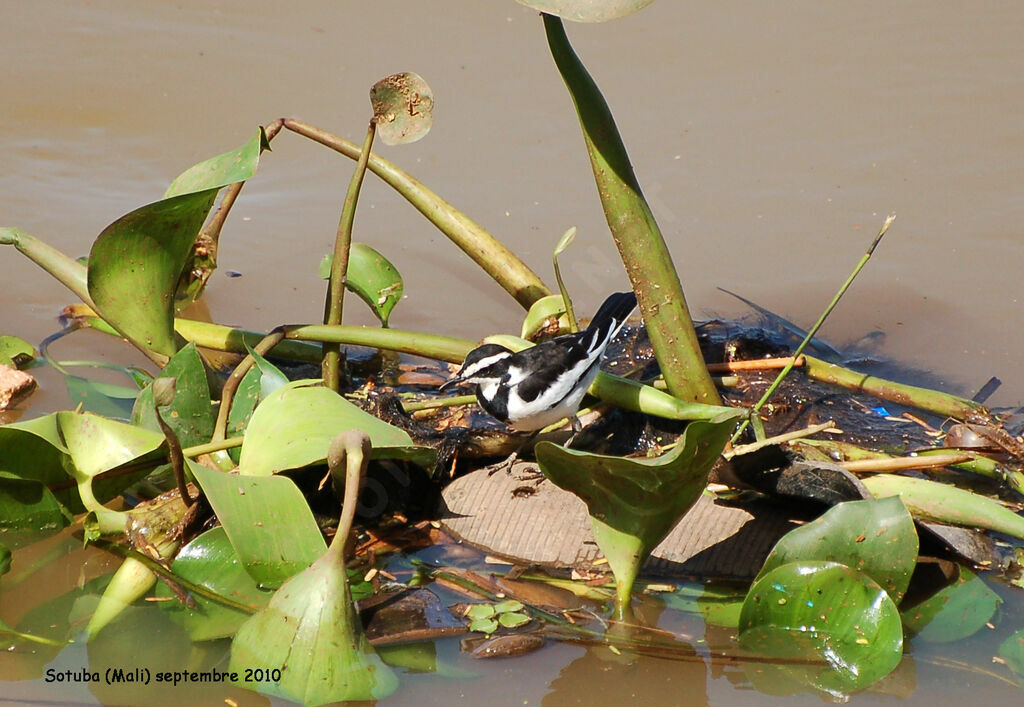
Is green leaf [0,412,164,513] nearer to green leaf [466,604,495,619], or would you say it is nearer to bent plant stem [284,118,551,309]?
green leaf [466,604,495,619]

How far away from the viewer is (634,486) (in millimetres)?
2336

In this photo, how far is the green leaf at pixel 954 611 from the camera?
2660 millimetres

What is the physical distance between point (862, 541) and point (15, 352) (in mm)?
2978

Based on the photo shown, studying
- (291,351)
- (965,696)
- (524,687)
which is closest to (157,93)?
(291,351)

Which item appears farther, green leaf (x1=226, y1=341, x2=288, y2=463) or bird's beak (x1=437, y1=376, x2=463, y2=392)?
bird's beak (x1=437, y1=376, x2=463, y2=392)

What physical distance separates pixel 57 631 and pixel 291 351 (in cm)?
130

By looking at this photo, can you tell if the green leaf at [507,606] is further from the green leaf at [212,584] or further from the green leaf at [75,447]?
the green leaf at [75,447]

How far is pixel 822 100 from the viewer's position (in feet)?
16.6

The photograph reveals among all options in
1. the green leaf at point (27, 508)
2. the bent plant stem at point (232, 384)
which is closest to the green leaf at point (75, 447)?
the green leaf at point (27, 508)

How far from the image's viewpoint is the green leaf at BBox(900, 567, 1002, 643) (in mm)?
2660

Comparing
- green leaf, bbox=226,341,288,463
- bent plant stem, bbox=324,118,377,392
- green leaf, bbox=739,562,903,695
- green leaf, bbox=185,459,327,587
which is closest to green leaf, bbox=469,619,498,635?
green leaf, bbox=185,459,327,587

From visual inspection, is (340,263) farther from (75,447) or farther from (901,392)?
(901,392)

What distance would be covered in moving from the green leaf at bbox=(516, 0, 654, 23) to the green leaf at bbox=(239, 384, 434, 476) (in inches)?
43.8

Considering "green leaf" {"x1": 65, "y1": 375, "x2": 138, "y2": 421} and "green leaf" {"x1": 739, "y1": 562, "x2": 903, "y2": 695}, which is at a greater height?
"green leaf" {"x1": 739, "y1": 562, "x2": 903, "y2": 695}
